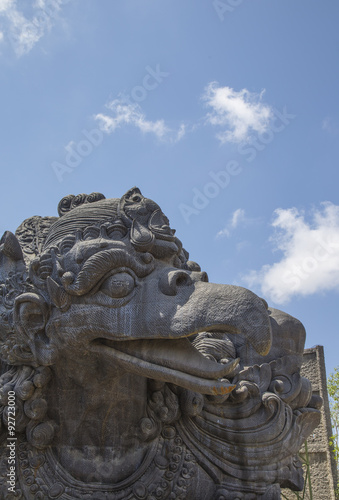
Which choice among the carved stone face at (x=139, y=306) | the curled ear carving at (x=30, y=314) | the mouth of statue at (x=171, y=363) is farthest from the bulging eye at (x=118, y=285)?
the curled ear carving at (x=30, y=314)

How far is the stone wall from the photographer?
6676 mm

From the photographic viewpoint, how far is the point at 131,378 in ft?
12.2

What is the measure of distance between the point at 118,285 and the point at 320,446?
16.5 feet

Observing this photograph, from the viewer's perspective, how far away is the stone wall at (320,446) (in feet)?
21.9

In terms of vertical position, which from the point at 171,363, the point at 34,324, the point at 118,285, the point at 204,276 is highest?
the point at 204,276

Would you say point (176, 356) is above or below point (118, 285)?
below

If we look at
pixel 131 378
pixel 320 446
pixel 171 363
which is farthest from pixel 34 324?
pixel 320 446

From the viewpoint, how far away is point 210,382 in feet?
10.3

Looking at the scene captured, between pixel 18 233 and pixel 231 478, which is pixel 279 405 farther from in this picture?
pixel 18 233

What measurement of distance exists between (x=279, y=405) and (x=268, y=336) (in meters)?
1.40

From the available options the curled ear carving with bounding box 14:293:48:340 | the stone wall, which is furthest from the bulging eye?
the stone wall

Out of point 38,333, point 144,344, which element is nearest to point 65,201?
point 38,333

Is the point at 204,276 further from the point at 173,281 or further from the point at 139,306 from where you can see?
the point at 139,306

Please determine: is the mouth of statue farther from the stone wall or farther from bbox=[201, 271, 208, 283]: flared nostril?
the stone wall
